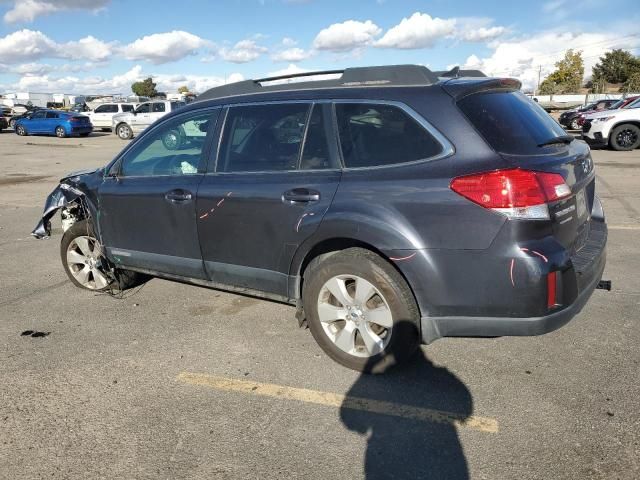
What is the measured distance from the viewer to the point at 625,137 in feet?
52.7

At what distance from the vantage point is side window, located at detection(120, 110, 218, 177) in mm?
4016

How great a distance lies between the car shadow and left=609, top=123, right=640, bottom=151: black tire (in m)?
15.5

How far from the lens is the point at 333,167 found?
3.30 meters

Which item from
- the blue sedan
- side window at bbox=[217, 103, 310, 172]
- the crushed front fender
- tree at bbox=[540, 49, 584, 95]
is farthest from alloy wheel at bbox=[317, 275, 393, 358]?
tree at bbox=[540, 49, 584, 95]

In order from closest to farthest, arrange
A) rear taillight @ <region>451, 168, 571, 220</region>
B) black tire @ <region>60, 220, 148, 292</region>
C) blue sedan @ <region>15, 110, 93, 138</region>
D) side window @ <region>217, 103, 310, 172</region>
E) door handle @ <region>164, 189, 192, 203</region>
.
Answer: rear taillight @ <region>451, 168, 571, 220</region>, side window @ <region>217, 103, 310, 172</region>, door handle @ <region>164, 189, 192, 203</region>, black tire @ <region>60, 220, 148, 292</region>, blue sedan @ <region>15, 110, 93, 138</region>

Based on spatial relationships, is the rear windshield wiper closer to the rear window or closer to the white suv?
the rear window

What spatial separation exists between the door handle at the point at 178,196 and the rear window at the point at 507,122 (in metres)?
2.07

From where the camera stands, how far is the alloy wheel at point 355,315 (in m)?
3.21

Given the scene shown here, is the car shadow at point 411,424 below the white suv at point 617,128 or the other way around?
below

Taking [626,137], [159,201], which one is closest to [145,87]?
[626,137]

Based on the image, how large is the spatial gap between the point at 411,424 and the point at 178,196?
92.3 inches

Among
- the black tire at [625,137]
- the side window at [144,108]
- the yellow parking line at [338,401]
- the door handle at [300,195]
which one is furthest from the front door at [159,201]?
the side window at [144,108]

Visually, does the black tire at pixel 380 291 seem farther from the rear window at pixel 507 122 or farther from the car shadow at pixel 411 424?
the rear window at pixel 507 122

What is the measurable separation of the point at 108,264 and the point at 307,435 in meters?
2.94
